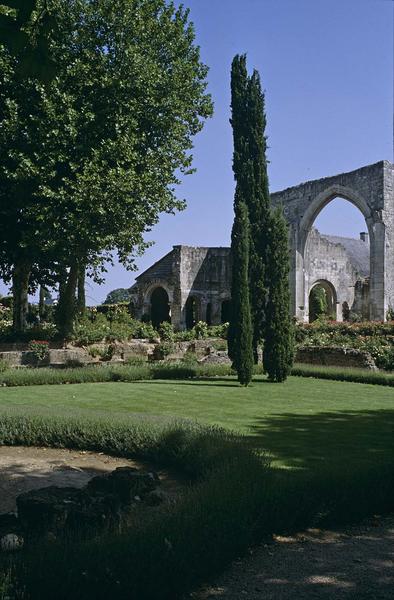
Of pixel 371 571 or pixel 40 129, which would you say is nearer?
pixel 371 571

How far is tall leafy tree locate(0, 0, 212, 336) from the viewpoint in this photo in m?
18.2

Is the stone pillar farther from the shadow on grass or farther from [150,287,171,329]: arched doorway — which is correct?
the shadow on grass

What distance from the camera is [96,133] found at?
19328mm

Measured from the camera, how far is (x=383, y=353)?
19703 millimetres

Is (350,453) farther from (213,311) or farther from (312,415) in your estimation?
(213,311)

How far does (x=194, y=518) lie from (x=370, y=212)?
80.8 ft

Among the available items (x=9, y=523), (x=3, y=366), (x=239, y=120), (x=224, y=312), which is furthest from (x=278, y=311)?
(x=224, y=312)

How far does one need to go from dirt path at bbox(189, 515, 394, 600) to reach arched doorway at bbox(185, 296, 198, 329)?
31.3m

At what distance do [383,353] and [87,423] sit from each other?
1365cm

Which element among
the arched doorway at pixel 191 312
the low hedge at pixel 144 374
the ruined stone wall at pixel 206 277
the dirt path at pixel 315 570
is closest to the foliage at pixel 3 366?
the low hedge at pixel 144 374

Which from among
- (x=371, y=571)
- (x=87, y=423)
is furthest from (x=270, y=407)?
(x=371, y=571)

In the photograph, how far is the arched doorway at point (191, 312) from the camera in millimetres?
36344

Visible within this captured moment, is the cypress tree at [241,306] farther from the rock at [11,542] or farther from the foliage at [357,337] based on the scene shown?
the rock at [11,542]

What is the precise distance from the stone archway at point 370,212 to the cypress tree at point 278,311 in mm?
10524
